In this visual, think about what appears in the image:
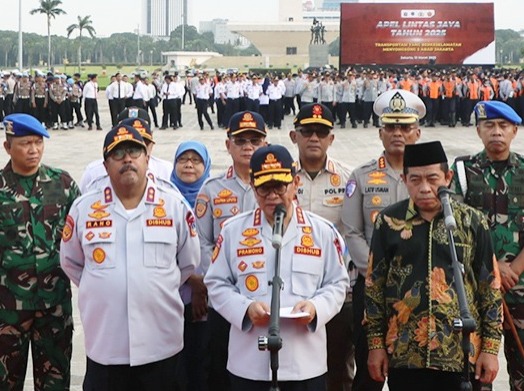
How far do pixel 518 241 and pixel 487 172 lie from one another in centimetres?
39

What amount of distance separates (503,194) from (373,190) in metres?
0.67

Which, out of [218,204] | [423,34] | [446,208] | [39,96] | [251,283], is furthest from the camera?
[423,34]

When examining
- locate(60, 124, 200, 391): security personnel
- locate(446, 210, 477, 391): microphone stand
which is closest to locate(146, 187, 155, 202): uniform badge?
locate(60, 124, 200, 391): security personnel

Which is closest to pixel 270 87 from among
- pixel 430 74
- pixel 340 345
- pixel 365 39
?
pixel 430 74

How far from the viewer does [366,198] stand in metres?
4.42

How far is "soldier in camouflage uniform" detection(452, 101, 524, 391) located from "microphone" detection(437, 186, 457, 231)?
919 millimetres

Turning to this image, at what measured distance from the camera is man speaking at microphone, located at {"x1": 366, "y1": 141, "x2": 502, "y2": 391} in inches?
134

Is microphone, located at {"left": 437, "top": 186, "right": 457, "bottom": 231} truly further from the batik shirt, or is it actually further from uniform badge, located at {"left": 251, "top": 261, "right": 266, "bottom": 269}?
uniform badge, located at {"left": 251, "top": 261, "right": 266, "bottom": 269}

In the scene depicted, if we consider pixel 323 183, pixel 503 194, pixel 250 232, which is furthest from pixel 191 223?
pixel 503 194

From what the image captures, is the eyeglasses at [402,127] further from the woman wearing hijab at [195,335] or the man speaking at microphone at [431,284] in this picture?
the woman wearing hijab at [195,335]

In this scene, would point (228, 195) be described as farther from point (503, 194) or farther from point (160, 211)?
point (503, 194)

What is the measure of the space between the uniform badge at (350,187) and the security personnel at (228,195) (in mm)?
516

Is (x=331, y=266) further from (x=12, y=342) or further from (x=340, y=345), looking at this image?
(x=12, y=342)

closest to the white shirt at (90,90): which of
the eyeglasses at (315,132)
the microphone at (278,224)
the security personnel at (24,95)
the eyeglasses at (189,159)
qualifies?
the security personnel at (24,95)
